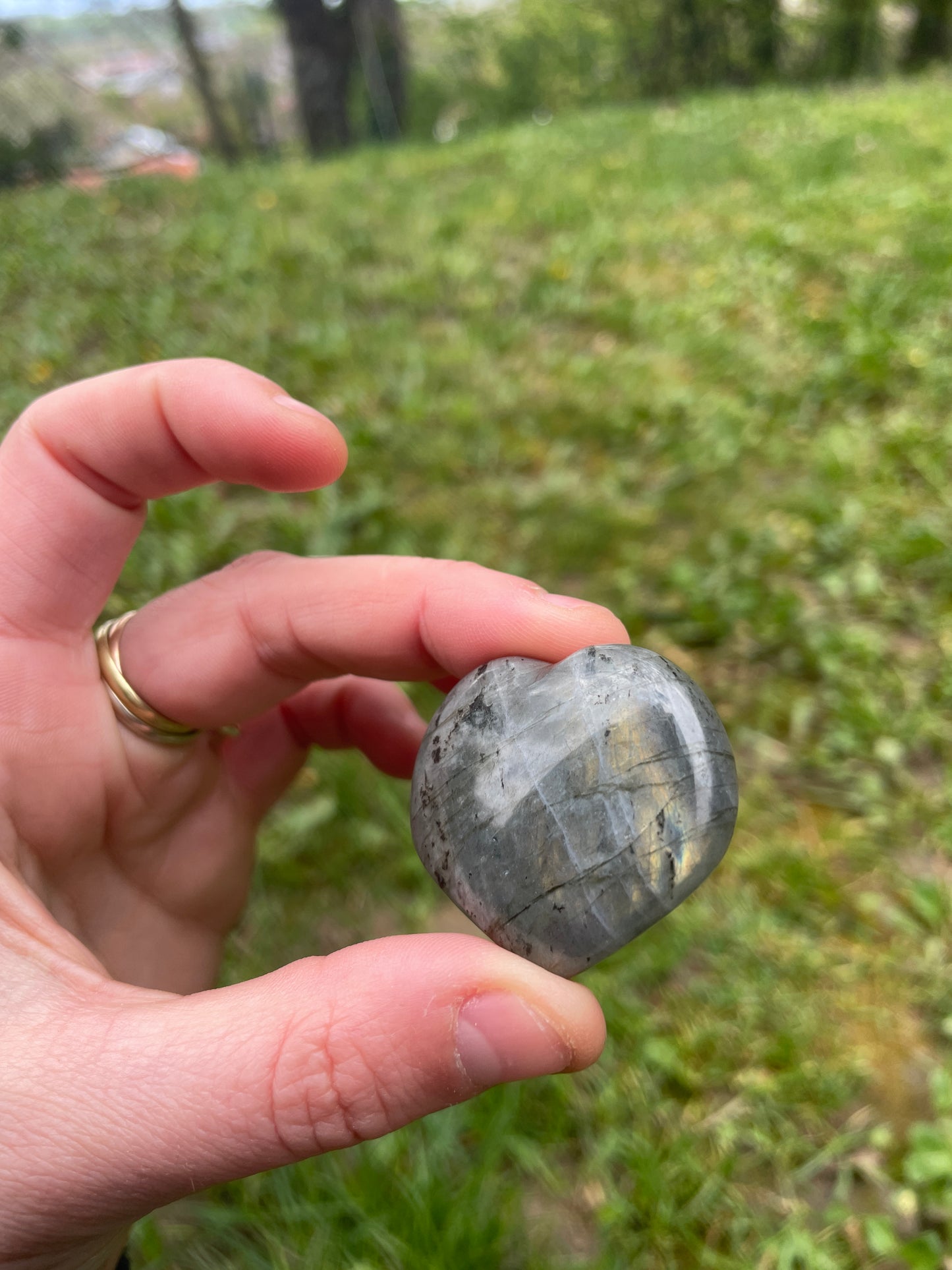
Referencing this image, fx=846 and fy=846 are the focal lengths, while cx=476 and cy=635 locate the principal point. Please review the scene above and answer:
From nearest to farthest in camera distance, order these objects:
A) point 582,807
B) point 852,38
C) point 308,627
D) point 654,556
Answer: point 582,807, point 308,627, point 654,556, point 852,38

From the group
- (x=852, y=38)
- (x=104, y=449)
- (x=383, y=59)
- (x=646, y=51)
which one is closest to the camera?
(x=104, y=449)

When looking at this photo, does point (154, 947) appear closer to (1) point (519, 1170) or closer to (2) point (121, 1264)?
(2) point (121, 1264)

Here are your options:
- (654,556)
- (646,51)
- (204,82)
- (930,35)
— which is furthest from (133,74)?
(930,35)

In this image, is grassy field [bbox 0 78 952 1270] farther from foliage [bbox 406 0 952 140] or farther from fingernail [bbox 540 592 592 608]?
foliage [bbox 406 0 952 140]

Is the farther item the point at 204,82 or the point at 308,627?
the point at 204,82

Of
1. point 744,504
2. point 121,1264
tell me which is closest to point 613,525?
point 744,504

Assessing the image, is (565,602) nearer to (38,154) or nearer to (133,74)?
(38,154)
